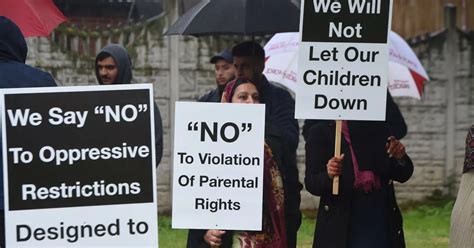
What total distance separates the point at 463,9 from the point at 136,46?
6237mm

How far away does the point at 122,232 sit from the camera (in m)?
5.88

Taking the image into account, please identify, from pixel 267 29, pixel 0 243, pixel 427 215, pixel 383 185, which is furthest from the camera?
pixel 427 215

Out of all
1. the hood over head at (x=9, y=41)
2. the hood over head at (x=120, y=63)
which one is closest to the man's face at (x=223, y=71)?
the hood over head at (x=120, y=63)

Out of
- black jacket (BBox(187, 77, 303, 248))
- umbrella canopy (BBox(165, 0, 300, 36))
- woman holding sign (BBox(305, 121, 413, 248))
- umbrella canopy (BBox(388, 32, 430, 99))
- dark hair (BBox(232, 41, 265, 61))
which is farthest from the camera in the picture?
umbrella canopy (BBox(388, 32, 430, 99))

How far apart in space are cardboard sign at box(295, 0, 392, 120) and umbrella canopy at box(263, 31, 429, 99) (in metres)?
4.26

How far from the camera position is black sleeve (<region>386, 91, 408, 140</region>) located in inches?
286

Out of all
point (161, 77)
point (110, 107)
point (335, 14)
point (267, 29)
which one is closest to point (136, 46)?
point (161, 77)

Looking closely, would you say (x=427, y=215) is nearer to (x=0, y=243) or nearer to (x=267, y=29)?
(x=267, y=29)

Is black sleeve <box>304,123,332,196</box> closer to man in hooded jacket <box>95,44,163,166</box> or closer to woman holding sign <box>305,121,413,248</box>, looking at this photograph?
woman holding sign <box>305,121,413,248</box>

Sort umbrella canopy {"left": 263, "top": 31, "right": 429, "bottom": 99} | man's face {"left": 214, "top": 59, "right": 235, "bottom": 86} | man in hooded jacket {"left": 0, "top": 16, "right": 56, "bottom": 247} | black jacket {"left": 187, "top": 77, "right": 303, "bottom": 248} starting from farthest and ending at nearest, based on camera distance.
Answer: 1. umbrella canopy {"left": 263, "top": 31, "right": 429, "bottom": 99}
2. man's face {"left": 214, "top": 59, "right": 235, "bottom": 86}
3. black jacket {"left": 187, "top": 77, "right": 303, "bottom": 248}
4. man in hooded jacket {"left": 0, "top": 16, "right": 56, "bottom": 247}

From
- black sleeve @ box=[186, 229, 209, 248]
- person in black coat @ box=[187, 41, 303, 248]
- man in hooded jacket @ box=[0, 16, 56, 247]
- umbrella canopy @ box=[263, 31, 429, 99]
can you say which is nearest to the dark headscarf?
person in black coat @ box=[187, 41, 303, 248]

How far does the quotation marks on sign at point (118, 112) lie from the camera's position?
5.96m

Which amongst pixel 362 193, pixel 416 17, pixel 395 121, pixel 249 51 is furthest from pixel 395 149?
pixel 416 17

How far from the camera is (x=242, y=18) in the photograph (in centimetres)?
823
